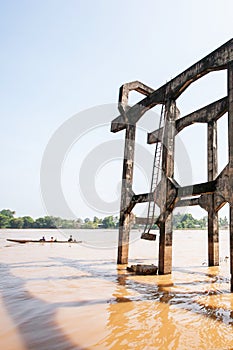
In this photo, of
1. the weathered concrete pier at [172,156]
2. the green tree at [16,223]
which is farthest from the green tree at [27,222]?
the weathered concrete pier at [172,156]

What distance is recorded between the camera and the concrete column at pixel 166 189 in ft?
30.1

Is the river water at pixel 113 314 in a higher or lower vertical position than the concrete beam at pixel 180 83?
lower

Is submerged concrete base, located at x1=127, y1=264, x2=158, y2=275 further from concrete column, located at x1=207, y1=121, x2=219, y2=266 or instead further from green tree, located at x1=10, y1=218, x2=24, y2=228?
green tree, located at x1=10, y1=218, x2=24, y2=228

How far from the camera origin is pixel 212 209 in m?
12.5

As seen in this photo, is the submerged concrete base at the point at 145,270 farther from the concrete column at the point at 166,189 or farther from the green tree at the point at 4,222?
the green tree at the point at 4,222

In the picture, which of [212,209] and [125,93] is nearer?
[125,93]

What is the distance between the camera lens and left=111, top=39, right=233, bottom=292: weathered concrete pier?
7.62m

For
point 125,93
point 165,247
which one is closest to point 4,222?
point 125,93

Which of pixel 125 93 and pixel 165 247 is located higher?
pixel 125 93

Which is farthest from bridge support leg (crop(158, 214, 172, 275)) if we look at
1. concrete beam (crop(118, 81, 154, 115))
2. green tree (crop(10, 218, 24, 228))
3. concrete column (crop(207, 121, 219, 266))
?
green tree (crop(10, 218, 24, 228))

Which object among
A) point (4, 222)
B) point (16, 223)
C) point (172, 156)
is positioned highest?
point (172, 156)

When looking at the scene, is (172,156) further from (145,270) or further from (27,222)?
(27,222)

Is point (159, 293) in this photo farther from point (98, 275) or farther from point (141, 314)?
point (98, 275)

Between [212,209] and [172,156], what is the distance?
4.34 metres
